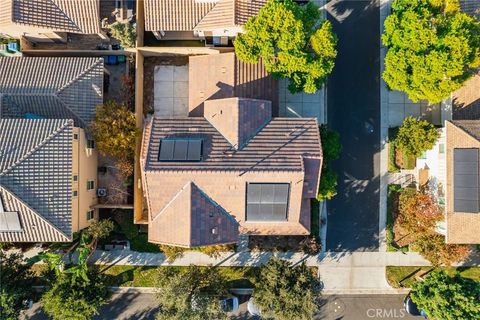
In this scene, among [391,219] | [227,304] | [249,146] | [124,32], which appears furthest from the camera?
[391,219]

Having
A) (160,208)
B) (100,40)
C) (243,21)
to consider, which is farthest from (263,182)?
(100,40)

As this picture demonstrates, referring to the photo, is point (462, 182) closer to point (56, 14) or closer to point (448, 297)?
point (448, 297)

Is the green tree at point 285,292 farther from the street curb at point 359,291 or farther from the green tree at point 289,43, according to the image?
the green tree at point 289,43

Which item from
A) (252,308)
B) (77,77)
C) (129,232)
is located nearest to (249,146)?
(129,232)

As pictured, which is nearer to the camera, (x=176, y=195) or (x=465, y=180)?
(x=176, y=195)

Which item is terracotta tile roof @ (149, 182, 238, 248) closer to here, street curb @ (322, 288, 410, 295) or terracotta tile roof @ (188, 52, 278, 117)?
terracotta tile roof @ (188, 52, 278, 117)

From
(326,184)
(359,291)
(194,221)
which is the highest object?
(326,184)

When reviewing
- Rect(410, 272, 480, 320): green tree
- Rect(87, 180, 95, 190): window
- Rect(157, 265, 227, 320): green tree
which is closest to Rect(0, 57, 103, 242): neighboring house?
Rect(87, 180, 95, 190): window
